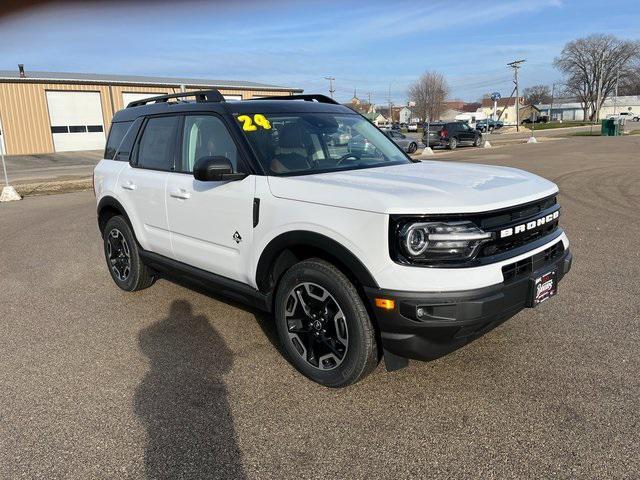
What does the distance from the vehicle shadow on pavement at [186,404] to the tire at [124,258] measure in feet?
2.77

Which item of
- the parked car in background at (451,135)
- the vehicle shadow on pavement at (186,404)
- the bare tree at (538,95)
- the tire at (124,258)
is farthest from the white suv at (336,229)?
the bare tree at (538,95)

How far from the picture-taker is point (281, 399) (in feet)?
10.9

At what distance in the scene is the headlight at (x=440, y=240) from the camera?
2.85m

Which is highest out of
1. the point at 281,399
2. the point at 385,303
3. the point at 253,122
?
the point at 253,122

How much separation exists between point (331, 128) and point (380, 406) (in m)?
2.29

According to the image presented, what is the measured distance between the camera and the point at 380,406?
3.19 meters

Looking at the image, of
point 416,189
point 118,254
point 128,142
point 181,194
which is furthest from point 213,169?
point 118,254

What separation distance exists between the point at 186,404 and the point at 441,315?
1.66 m

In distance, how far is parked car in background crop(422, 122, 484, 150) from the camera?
33.9 m

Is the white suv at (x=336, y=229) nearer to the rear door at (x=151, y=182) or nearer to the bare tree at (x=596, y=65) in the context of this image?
the rear door at (x=151, y=182)

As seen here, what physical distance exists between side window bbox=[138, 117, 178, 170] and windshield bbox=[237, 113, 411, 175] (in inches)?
37.2

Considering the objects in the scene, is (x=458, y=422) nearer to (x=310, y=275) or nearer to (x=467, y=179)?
(x=310, y=275)

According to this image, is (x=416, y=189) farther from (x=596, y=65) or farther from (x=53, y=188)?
(x=596, y=65)

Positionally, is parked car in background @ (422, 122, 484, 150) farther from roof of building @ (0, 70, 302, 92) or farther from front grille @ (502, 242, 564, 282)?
front grille @ (502, 242, 564, 282)
